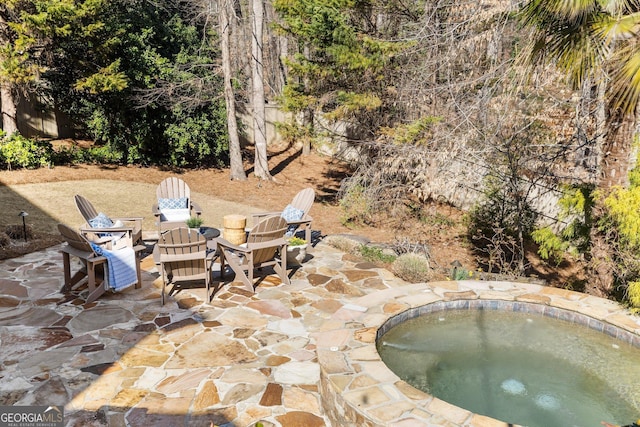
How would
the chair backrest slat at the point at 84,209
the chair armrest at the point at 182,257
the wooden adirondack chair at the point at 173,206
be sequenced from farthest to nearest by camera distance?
the wooden adirondack chair at the point at 173,206
the chair backrest slat at the point at 84,209
the chair armrest at the point at 182,257

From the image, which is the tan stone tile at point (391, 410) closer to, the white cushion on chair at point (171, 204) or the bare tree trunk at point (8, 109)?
the white cushion on chair at point (171, 204)

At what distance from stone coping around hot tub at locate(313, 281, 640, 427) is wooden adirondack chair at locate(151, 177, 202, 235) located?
3889 millimetres

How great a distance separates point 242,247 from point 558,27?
4.53 metres

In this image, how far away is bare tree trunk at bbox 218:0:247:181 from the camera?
13.3m

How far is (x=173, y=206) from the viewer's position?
795 cm

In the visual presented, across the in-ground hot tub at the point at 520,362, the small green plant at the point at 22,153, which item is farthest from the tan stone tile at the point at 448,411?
the small green plant at the point at 22,153

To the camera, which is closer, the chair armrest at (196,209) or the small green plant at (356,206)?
the chair armrest at (196,209)

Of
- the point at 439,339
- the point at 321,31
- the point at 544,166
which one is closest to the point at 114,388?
the point at 439,339

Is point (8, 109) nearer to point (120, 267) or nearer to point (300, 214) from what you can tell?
point (120, 267)

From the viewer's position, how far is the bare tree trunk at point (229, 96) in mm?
13305

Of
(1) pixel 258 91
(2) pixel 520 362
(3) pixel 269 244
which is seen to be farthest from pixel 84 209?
(1) pixel 258 91

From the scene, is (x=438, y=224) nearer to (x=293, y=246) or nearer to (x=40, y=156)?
(x=293, y=246)

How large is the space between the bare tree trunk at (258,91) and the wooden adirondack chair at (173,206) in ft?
20.7

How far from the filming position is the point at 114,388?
3908 millimetres
